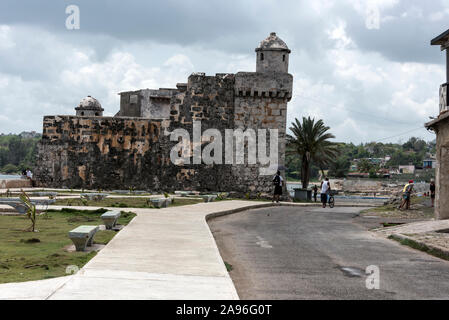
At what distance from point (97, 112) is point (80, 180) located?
40.8 ft

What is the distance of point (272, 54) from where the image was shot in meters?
35.0

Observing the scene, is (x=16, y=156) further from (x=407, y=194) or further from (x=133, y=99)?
(x=407, y=194)

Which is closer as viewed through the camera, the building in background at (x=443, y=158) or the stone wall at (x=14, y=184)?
the building in background at (x=443, y=158)

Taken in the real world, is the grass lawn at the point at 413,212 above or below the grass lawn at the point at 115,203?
below

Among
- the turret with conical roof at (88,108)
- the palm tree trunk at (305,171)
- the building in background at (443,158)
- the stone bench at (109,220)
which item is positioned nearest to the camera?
the stone bench at (109,220)

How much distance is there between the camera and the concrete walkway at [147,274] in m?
7.48

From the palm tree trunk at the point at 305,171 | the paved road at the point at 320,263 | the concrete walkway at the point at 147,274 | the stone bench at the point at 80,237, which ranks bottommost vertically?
the paved road at the point at 320,263

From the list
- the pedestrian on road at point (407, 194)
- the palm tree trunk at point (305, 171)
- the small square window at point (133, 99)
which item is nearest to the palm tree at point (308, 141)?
the palm tree trunk at point (305, 171)

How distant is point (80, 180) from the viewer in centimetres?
3675

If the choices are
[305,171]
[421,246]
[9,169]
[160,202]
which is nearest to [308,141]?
[305,171]

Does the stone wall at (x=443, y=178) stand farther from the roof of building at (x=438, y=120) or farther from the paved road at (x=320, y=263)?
the paved road at (x=320, y=263)

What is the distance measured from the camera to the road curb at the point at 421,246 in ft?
43.5

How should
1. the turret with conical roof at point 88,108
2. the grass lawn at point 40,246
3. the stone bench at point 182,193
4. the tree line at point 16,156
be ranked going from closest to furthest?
1. the grass lawn at point 40,246
2. the stone bench at point 182,193
3. the turret with conical roof at point 88,108
4. the tree line at point 16,156
